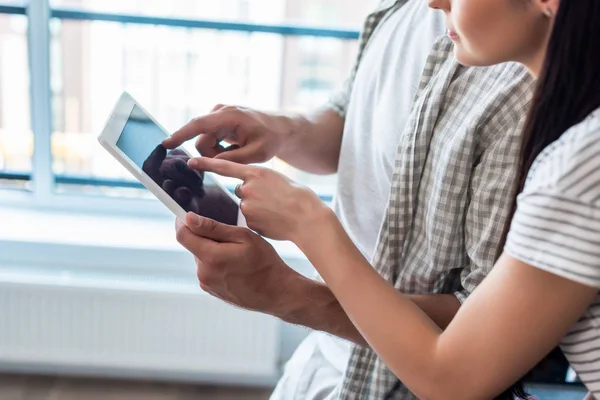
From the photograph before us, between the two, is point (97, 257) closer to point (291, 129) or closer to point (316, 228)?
point (291, 129)

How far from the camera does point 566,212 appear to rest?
542 millimetres

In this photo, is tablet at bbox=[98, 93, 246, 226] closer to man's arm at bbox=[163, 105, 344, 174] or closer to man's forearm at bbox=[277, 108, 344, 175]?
man's arm at bbox=[163, 105, 344, 174]

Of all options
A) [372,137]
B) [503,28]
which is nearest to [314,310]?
[372,137]

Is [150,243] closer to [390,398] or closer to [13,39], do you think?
[13,39]

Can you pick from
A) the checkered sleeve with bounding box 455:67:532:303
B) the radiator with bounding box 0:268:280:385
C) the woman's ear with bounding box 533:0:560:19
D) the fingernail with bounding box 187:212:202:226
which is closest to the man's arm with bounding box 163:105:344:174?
the fingernail with bounding box 187:212:202:226

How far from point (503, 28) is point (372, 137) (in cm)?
39

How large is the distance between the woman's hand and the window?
4.26 feet

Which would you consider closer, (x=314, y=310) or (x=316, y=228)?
(x=316, y=228)

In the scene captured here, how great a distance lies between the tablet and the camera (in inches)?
31.0

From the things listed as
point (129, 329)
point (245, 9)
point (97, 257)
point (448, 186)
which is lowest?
point (129, 329)

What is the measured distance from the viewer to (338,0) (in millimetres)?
2076

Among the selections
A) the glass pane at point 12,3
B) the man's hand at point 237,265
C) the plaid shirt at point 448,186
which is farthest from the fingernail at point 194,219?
the glass pane at point 12,3

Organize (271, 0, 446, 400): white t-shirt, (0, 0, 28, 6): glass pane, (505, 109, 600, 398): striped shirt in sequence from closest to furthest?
(505, 109, 600, 398): striped shirt, (271, 0, 446, 400): white t-shirt, (0, 0, 28, 6): glass pane

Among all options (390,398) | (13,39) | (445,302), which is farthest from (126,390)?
(445,302)
